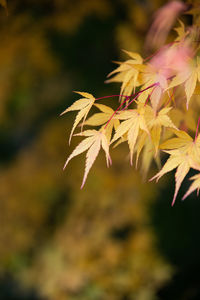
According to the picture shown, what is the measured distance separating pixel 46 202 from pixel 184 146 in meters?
2.52

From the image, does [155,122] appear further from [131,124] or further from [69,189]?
[69,189]

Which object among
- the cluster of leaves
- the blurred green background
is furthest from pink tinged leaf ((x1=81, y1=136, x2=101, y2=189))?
the blurred green background

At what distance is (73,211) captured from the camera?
3.12 m

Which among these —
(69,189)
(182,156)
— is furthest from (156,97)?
(69,189)

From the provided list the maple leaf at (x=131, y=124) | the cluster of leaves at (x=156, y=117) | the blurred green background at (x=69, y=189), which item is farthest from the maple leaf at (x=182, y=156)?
the blurred green background at (x=69, y=189)

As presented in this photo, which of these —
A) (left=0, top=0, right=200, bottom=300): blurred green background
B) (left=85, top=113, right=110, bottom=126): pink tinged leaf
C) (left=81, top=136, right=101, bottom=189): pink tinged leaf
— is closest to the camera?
(left=81, top=136, right=101, bottom=189): pink tinged leaf

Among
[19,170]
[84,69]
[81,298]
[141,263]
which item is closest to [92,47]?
[84,69]

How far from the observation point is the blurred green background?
2.65 m

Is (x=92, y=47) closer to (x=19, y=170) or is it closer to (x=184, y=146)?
(x=19, y=170)

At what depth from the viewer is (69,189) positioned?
11.5 feet

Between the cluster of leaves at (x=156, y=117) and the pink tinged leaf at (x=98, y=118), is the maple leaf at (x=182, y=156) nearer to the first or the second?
the cluster of leaves at (x=156, y=117)

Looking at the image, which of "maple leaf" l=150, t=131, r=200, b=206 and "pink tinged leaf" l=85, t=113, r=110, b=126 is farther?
"pink tinged leaf" l=85, t=113, r=110, b=126

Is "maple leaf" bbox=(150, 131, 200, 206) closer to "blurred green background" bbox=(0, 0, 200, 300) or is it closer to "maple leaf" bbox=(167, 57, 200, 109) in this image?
"maple leaf" bbox=(167, 57, 200, 109)

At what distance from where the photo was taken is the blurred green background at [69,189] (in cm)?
265
